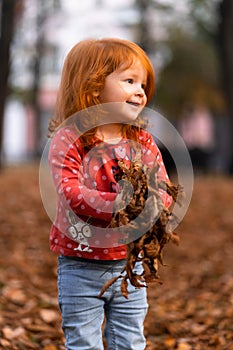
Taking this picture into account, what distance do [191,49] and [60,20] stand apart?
280 inches

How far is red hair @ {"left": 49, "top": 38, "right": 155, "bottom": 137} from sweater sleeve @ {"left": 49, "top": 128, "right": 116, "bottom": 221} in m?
0.14

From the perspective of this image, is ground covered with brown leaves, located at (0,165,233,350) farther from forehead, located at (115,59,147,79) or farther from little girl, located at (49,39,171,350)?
forehead, located at (115,59,147,79)

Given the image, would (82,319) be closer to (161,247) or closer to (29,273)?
(161,247)

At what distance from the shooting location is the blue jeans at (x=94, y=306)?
8.99 ft

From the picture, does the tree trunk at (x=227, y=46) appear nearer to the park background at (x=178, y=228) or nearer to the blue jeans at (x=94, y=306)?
the park background at (x=178, y=228)

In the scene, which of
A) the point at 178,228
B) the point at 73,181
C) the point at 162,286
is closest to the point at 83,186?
the point at 73,181

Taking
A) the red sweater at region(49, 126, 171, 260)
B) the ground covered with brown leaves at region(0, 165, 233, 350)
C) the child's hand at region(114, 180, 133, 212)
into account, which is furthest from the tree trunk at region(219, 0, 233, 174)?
the child's hand at region(114, 180, 133, 212)

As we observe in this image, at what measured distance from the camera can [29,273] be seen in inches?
243

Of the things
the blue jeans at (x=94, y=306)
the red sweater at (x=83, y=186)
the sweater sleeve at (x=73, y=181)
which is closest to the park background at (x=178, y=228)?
the blue jeans at (x=94, y=306)

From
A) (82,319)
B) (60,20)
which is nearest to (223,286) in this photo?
(82,319)

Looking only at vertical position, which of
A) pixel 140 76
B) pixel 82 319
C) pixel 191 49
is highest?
pixel 140 76

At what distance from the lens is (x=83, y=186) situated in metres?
2.58

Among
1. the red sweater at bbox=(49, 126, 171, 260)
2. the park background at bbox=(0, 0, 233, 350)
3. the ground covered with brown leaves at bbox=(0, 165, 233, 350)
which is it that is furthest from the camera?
the park background at bbox=(0, 0, 233, 350)

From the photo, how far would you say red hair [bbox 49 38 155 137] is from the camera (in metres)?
2.74
